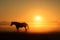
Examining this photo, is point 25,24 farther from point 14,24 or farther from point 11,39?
point 11,39

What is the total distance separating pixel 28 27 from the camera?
20.0m

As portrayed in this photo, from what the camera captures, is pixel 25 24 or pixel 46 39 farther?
pixel 25 24

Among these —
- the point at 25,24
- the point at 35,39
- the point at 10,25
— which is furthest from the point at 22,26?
the point at 35,39

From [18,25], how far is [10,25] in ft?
4.90

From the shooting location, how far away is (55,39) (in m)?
12.0

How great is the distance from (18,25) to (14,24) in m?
0.80

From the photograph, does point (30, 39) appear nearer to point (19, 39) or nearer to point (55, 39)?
point (19, 39)

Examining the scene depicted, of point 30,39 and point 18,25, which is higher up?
point 18,25

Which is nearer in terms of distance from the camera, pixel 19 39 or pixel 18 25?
pixel 19 39

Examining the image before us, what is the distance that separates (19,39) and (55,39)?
2.38 meters

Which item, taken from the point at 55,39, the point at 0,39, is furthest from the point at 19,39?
the point at 55,39

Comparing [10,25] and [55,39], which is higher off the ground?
[10,25]

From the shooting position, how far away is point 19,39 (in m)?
11.5

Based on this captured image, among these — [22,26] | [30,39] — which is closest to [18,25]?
[22,26]
